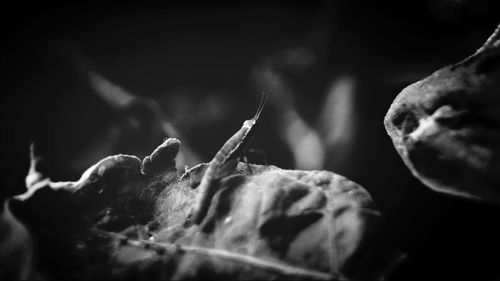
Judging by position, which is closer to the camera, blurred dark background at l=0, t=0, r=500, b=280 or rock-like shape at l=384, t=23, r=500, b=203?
rock-like shape at l=384, t=23, r=500, b=203

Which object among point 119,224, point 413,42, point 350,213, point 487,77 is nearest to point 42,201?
point 119,224

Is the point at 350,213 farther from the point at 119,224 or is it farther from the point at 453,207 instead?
the point at 119,224

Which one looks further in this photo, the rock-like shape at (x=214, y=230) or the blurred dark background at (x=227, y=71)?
the blurred dark background at (x=227, y=71)

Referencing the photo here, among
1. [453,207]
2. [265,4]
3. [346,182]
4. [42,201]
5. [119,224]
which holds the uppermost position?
[265,4]

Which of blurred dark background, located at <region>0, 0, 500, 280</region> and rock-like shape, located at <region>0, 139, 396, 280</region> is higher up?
blurred dark background, located at <region>0, 0, 500, 280</region>

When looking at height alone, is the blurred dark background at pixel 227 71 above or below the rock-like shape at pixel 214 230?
above

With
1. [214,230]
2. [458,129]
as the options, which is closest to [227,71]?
[214,230]
